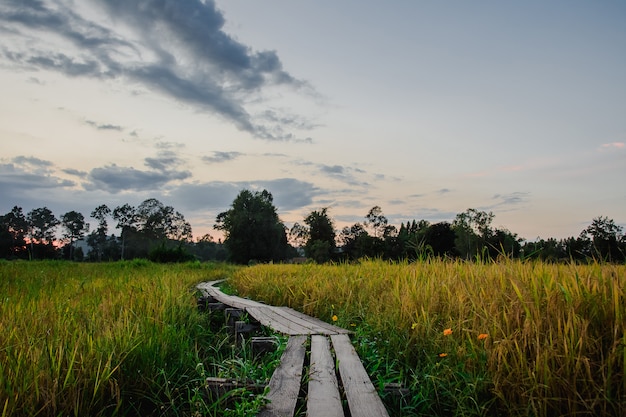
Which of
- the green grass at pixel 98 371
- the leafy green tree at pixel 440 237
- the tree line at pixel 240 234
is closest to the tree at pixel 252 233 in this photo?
the tree line at pixel 240 234

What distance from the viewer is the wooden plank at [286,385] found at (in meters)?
2.65

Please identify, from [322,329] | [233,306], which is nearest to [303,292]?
[233,306]

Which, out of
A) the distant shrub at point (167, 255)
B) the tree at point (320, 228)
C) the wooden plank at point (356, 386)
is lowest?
the wooden plank at point (356, 386)

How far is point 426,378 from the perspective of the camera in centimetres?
345

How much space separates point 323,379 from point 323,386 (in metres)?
0.15

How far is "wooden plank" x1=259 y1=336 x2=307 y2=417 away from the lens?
8.70ft

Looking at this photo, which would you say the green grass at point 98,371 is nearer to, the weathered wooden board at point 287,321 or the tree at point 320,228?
the weathered wooden board at point 287,321

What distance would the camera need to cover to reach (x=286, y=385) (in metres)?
3.07

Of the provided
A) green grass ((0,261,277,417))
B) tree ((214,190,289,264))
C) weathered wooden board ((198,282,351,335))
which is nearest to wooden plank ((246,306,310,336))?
weathered wooden board ((198,282,351,335))

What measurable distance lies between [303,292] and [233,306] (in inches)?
54.4

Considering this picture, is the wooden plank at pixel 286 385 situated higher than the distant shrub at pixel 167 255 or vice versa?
the distant shrub at pixel 167 255

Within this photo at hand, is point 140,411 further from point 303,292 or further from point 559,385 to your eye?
point 303,292

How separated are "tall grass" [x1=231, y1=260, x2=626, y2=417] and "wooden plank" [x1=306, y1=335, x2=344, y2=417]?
484 mm

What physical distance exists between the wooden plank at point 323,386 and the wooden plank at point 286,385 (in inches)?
4.2
